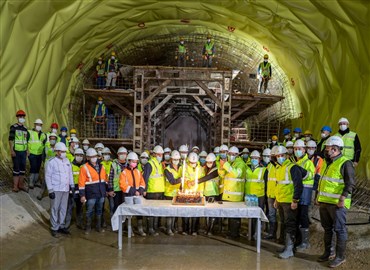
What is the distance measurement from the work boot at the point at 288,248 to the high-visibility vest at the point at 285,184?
0.65 metres

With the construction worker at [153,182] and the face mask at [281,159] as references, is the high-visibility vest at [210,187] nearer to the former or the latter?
the construction worker at [153,182]

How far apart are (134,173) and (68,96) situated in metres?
8.52

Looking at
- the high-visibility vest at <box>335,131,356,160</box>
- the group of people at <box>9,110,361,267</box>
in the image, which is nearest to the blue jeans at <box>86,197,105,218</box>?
the group of people at <box>9,110,361,267</box>

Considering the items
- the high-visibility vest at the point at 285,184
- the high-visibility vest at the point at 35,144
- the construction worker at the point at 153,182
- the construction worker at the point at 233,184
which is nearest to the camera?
the high-visibility vest at the point at 285,184

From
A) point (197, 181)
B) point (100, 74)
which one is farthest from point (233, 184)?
point (100, 74)

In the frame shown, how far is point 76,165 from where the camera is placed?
8.74m

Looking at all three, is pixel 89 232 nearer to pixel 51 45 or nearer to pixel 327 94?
pixel 51 45

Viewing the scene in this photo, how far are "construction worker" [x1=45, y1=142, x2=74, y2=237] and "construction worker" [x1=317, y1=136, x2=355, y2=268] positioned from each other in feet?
16.4

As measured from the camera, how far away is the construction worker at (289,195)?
6570 mm

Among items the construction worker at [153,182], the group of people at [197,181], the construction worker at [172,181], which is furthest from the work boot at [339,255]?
the construction worker at [153,182]

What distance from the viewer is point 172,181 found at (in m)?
8.20

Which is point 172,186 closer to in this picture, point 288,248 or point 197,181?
point 197,181

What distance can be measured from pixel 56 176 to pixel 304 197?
4.95m

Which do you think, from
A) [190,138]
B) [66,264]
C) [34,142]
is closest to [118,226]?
[66,264]
